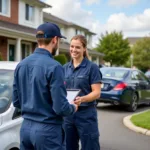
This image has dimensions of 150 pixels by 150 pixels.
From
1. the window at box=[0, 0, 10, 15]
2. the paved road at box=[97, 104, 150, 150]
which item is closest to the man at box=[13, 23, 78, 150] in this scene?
the paved road at box=[97, 104, 150, 150]

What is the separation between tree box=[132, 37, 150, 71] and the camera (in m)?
63.4

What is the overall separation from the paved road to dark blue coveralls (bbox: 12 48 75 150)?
344cm

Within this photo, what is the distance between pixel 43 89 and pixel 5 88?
146 cm

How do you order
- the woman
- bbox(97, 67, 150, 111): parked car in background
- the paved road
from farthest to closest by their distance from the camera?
bbox(97, 67, 150, 111): parked car in background < the paved road < the woman

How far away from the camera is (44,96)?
2820mm

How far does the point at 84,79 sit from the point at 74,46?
1.44 feet

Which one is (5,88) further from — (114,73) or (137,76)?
(137,76)

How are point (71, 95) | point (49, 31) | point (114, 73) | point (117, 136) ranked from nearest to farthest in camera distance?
point (49, 31) → point (71, 95) → point (117, 136) → point (114, 73)

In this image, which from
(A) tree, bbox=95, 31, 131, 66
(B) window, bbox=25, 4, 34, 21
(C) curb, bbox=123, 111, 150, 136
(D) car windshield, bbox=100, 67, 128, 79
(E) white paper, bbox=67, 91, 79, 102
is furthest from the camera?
(A) tree, bbox=95, 31, 131, 66

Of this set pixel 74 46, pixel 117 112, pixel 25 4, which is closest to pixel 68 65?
pixel 74 46

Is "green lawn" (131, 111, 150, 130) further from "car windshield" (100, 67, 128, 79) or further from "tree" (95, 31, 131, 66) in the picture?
"tree" (95, 31, 131, 66)

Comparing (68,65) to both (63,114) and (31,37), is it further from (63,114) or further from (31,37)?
(31,37)

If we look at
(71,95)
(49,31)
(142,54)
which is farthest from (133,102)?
(142,54)

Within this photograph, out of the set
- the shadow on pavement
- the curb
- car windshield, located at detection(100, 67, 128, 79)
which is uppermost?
car windshield, located at detection(100, 67, 128, 79)
